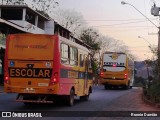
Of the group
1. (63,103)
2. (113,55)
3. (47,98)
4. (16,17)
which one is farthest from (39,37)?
(16,17)

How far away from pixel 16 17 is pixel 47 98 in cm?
3735

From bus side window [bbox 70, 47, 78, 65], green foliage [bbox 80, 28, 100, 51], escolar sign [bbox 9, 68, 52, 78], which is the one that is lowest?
escolar sign [bbox 9, 68, 52, 78]

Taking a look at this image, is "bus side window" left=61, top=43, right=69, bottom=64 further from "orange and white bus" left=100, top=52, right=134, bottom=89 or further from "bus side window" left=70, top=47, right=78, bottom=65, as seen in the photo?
"orange and white bus" left=100, top=52, right=134, bottom=89

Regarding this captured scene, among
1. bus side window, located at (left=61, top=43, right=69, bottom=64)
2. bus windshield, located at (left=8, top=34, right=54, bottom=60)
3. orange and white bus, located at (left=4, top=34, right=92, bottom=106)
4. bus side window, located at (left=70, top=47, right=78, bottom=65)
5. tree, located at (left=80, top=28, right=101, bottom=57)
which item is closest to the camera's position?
orange and white bus, located at (left=4, top=34, right=92, bottom=106)

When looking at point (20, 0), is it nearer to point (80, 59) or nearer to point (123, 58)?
point (123, 58)

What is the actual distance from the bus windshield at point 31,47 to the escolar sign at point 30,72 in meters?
0.47

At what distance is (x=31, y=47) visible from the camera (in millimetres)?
17203

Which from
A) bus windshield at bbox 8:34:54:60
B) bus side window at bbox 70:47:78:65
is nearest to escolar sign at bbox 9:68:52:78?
bus windshield at bbox 8:34:54:60

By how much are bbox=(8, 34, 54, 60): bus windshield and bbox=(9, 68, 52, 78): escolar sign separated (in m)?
0.47

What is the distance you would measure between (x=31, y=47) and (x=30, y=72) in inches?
39.0

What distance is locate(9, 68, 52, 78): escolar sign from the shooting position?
16.9 meters

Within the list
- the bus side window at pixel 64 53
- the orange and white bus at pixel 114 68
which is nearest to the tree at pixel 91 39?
the orange and white bus at pixel 114 68

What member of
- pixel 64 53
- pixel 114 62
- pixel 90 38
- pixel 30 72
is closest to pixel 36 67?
pixel 30 72

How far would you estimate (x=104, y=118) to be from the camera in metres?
14.9
